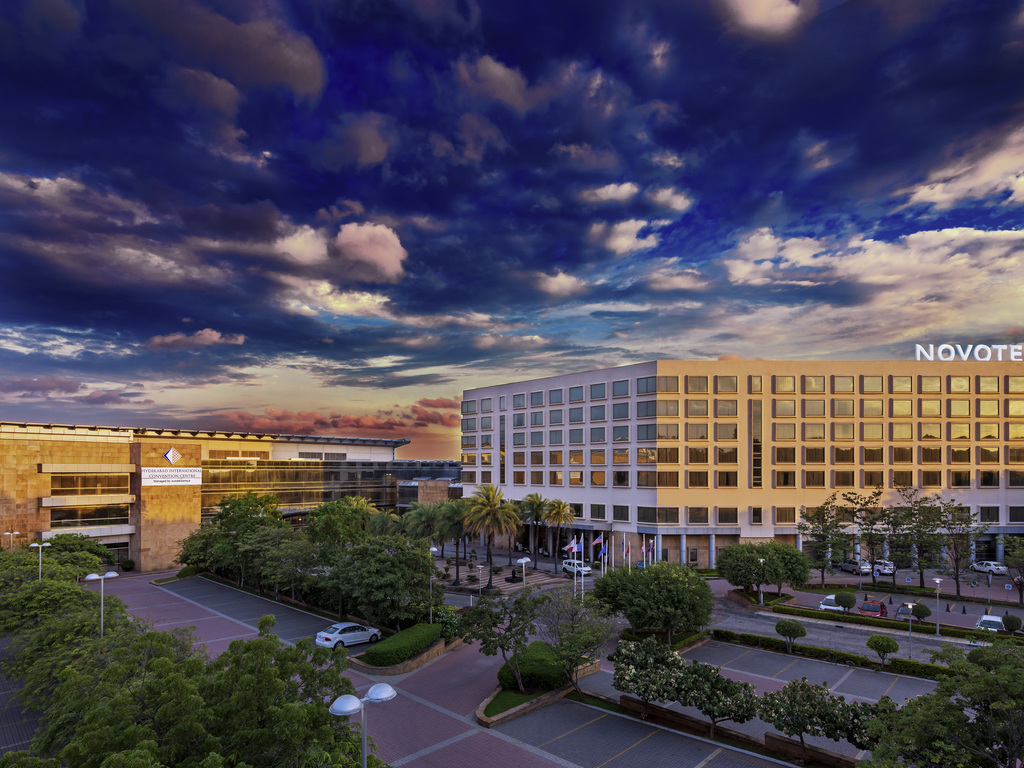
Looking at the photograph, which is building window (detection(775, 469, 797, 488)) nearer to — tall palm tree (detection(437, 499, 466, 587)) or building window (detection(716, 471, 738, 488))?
building window (detection(716, 471, 738, 488))

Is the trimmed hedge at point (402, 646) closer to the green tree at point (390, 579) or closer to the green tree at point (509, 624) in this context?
the green tree at point (390, 579)

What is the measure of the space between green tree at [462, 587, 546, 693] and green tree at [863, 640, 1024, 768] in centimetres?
1688

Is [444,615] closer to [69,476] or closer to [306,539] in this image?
[306,539]

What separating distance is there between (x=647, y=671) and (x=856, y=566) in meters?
58.6

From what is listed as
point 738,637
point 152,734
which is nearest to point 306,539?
point 738,637

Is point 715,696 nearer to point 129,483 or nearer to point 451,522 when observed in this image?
point 451,522

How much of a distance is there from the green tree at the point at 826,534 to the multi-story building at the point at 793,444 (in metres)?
6.38

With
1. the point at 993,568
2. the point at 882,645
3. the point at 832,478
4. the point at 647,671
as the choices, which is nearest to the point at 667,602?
the point at 647,671

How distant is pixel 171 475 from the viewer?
73.1 meters

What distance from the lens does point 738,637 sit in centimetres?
4025

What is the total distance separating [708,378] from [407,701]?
60.1 meters

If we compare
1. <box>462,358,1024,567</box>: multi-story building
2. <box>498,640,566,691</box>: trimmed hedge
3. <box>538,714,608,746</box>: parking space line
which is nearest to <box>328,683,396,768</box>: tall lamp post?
<box>538,714,608,746</box>: parking space line

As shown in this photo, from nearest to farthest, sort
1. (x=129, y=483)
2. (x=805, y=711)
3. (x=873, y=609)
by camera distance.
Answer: (x=805, y=711) → (x=873, y=609) → (x=129, y=483)

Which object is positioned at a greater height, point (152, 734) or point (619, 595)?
point (152, 734)
